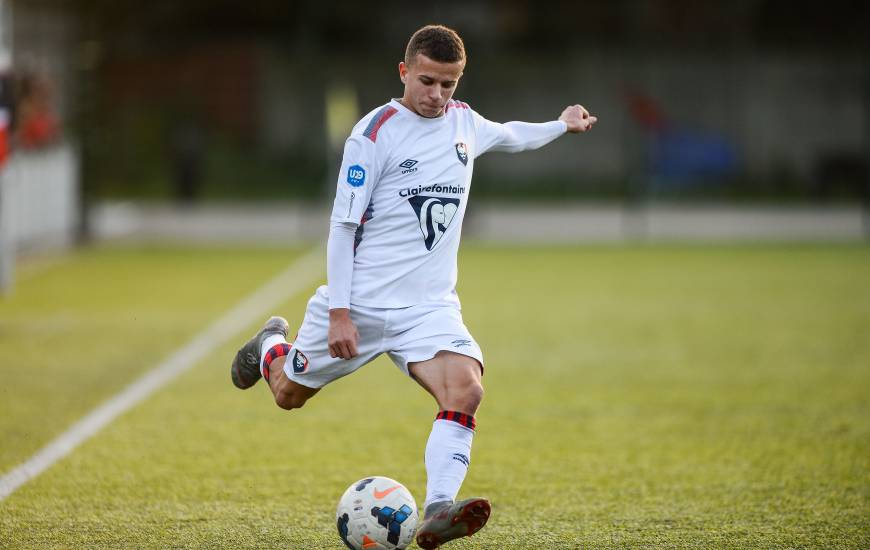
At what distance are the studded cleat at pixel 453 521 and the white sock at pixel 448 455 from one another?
0.13 m

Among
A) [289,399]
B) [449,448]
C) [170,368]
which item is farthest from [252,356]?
[170,368]

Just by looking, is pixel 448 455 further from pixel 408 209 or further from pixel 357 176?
pixel 357 176

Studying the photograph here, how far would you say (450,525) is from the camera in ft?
14.9

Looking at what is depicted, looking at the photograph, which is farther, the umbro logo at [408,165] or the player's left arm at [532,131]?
the player's left arm at [532,131]

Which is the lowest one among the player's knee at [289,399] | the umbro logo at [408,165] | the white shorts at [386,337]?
the player's knee at [289,399]

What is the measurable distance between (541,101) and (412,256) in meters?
27.0

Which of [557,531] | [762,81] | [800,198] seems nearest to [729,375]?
[557,531]

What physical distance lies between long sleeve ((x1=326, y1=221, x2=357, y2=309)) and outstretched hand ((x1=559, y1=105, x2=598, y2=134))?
1204 millimetres

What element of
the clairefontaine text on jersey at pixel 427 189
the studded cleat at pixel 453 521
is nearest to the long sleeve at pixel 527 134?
the clairefontaine text on jersey at pixel 427 189

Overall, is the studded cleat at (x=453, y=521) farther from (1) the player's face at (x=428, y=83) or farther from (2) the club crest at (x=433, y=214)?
(1) the player's face at (x=428, y=83)

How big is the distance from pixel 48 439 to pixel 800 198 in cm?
2454

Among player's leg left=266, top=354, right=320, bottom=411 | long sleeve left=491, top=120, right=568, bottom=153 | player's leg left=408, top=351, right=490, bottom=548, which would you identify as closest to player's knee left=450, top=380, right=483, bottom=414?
player's leg left=408, top=351, right=490, bottom=548

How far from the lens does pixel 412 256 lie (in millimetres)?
5098

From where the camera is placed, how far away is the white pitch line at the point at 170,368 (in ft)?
21.2
